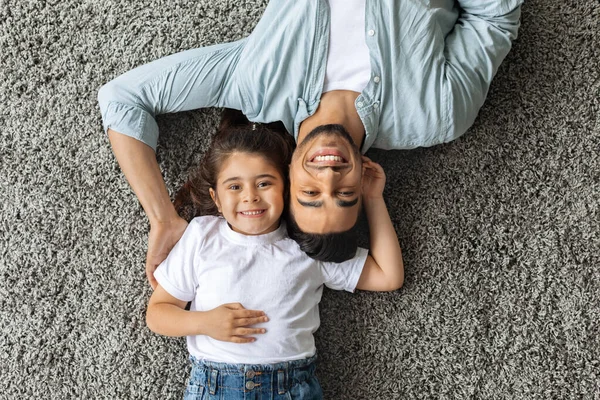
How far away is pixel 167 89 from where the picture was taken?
3.77 ft

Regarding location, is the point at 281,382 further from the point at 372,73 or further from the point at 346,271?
the point at 372,73

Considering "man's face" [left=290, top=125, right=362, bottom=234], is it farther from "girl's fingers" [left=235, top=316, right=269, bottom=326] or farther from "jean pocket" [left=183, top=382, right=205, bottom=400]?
"jean pocket" [left=183, top=382, right=205, bottom=400]

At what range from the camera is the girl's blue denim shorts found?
111 cm

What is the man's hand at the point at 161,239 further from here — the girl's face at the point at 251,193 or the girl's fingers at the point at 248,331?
the girl's fingers at the point at 248,331

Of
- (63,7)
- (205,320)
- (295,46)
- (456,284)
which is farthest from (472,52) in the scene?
(63,7)

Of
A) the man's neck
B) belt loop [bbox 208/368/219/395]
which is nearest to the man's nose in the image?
the man's neck

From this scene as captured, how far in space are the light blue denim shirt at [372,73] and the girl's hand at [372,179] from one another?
0.05m

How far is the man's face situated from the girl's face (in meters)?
0.07

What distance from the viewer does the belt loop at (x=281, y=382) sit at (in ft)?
3.66

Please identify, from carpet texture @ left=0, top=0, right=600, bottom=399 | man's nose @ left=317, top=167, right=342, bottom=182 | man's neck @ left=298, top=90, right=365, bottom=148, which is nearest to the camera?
man's nose @ left=317, top=167, right=342, bottom=182

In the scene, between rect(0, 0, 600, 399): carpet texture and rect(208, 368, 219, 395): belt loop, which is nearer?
rect(208, 368, 219, 395): belt loop

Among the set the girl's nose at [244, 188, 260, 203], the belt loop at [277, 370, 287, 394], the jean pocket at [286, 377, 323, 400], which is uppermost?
the girl's nose at [244, 188, 260, 203]

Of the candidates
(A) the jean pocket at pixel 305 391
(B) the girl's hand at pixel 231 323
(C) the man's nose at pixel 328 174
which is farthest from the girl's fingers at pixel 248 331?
(C) the man's nose at pixel 328 174

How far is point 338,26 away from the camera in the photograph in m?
1.11
